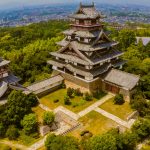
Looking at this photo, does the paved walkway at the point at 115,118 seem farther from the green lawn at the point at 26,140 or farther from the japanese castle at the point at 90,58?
the green lawn at the point at 26,140

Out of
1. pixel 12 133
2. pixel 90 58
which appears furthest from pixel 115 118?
pixel 12 133

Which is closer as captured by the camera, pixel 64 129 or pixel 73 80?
pixel 64 129

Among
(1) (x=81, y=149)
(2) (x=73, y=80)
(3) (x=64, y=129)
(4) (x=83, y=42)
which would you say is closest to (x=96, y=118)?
(3) (x=64, y=129)

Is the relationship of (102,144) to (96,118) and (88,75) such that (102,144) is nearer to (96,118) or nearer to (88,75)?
(96,118)

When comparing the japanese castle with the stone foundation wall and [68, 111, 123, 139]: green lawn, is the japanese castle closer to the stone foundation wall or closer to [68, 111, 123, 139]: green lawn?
the stone foundation wall

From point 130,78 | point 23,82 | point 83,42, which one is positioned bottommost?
point 23,82

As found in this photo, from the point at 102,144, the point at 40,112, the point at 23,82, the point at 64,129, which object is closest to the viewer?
the point at 102,144
